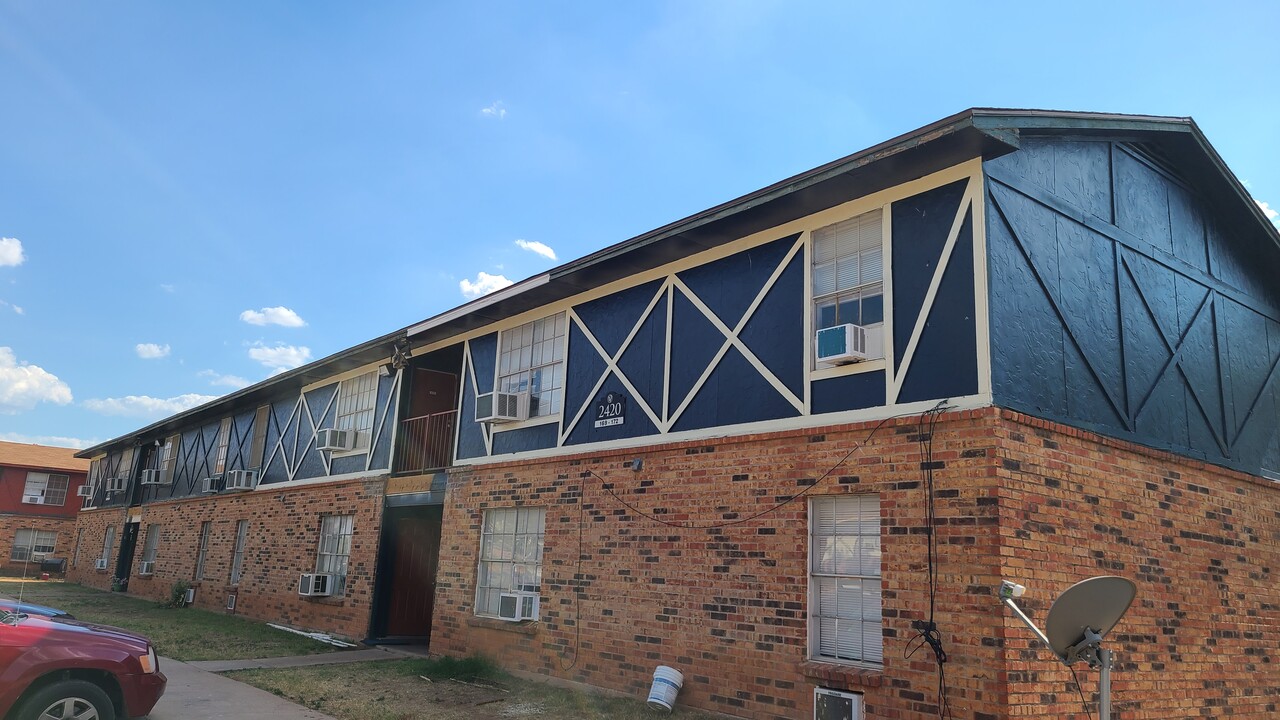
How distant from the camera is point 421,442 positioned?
662 inches

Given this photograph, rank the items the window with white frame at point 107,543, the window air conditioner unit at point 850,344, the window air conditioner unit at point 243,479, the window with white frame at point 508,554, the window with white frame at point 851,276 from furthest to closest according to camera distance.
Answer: the window with white frame at point 107,543
the window air conditioner unit at point 243,479
the window with white frame at point 508,554
the window with white frame at point 851,276
the window air conditioner unit at point 850,344

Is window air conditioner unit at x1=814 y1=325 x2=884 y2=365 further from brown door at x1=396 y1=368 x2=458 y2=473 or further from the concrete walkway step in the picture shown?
the concrete walkway step

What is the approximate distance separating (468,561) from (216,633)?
6.56 m

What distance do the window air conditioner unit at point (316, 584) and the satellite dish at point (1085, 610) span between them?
14.7 metres

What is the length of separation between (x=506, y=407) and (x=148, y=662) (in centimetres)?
636

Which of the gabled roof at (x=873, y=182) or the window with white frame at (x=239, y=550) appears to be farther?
the window with white frame at (x=239, y=550)

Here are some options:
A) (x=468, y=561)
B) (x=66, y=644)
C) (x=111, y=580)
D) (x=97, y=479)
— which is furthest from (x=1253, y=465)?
(x=97, y=479)

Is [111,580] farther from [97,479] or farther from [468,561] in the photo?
[468,561]

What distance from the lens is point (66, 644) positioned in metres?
7.41

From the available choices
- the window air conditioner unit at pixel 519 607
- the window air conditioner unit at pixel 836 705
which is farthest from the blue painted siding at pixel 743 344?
the window air conditioner unit at pixel 836 705

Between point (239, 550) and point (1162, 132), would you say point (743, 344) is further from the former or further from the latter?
point (239, 550)

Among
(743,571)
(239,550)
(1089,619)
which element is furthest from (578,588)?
(239,550)

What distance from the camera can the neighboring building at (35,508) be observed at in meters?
41.5

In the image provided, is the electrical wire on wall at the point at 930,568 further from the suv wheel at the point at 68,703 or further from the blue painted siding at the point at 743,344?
the suv wheel at the point at 68,703
